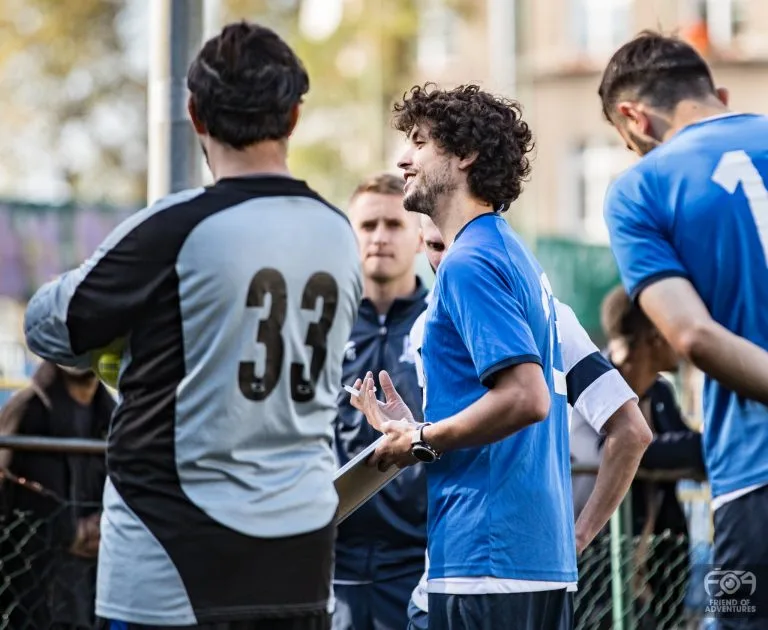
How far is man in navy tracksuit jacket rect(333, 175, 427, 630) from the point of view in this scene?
18.5ft

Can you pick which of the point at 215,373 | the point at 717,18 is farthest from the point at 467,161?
the point at 717,18

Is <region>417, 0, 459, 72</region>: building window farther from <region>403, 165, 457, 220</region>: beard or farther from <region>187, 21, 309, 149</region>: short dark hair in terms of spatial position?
<region>187, 21, 309, 149</region>: short dark hair

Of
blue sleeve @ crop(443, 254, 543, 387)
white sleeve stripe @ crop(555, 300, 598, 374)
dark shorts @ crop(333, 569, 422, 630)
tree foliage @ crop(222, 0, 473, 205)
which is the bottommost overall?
dark shorts @ crop(333, 569, 422, 630)

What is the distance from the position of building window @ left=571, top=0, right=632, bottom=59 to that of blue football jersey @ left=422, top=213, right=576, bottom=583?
3330 centimetres

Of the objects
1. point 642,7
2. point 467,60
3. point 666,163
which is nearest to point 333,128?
point 467,60

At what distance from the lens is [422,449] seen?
389 cm

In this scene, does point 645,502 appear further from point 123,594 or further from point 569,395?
point 123,594

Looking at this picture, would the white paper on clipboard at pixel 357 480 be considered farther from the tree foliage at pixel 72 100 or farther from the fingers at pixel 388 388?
the tree foliage at pixel 72 100

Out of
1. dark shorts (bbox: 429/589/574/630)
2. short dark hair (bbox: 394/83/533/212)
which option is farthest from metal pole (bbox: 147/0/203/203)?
dark shorts (bbox: 429/589/574/630)

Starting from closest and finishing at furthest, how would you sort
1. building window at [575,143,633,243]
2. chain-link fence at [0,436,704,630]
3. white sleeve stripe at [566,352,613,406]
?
white sleeve stripe at [566,352,613,406] → chain-link fence at [0,436,704,630] → building window at [575,143,633,243]

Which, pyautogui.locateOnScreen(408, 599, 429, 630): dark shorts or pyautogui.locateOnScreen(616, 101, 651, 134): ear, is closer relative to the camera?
pyautogui.locateOnScreen(408, 599, 429, 630): dark shorts

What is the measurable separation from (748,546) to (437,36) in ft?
123

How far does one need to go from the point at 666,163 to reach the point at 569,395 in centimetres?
83

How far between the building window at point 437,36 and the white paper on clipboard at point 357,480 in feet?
117
